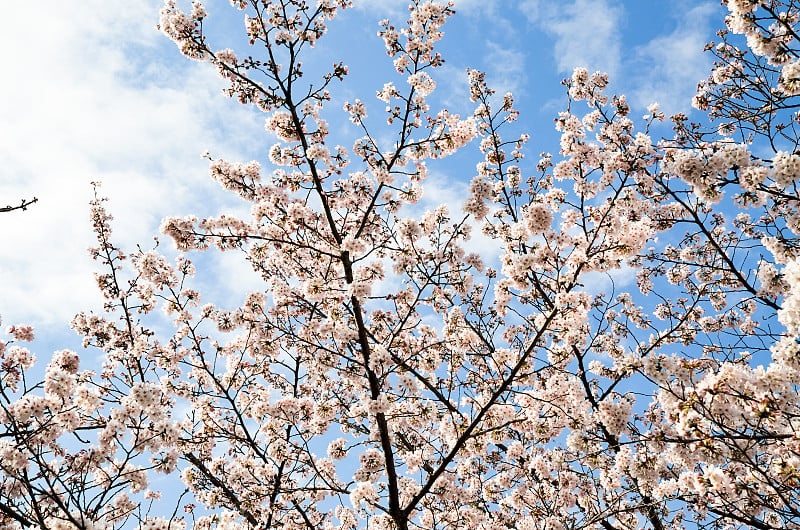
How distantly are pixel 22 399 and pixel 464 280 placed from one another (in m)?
6.93

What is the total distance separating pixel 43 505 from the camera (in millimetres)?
7066

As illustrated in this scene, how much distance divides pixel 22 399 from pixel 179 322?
4.21 m

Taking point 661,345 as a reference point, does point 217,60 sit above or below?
above

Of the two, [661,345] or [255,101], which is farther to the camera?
[255,101]

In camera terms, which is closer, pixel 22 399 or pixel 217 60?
pixel 22 399

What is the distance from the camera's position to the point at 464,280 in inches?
387

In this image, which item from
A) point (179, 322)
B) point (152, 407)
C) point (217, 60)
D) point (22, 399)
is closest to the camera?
point (22, 399)

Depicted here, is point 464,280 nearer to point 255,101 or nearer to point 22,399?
point 255,101

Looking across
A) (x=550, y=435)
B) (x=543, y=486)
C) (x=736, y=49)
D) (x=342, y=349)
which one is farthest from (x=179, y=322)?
(x=736, y=49)

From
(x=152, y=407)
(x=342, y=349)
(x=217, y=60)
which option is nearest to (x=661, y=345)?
(x=342, y=349)

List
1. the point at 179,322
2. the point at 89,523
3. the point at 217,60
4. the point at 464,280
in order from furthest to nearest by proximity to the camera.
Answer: the point at 179,322
the point at 464,280
the point at 217,60
the point at 89,523

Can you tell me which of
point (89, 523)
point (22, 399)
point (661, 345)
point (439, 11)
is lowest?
point (89, 523)

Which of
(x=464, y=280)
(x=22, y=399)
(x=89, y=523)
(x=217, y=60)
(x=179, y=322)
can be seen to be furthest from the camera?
(x=179, y=322)

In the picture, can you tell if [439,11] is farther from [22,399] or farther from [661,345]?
[22,399]
